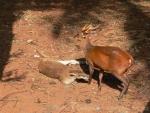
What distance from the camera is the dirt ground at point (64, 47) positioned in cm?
759

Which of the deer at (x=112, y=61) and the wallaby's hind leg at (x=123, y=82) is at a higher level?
the deer at (x=112, y=61)

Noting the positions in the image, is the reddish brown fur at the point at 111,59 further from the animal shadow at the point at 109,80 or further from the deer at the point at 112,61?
the animal shadow at the point at 109,80

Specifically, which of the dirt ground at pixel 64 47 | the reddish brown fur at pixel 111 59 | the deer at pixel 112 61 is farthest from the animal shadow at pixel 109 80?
the reddish brown fur at pixel 111 59

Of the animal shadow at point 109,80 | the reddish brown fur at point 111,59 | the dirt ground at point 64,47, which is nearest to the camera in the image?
the reddish brown fur at point 111,59

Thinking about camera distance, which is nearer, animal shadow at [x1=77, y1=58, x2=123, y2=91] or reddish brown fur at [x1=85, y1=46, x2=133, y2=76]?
reddish brown fur at [x1=85, y1=46, x2=133, y2=76]

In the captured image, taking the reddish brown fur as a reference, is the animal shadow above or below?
below

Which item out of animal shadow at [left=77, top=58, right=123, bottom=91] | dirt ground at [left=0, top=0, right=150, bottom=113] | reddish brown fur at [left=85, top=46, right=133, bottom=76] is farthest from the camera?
animal shadow at [left=77, top=58, right=123, bottom=91]

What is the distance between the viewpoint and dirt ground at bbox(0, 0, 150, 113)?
7586mm

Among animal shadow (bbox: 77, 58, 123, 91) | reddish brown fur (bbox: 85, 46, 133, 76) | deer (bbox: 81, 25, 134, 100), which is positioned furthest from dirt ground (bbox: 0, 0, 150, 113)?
reddish brown fur (bbox: 85, 46, 133, 76)

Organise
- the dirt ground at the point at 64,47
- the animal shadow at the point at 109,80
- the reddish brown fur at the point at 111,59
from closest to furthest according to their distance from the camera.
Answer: the reddish brown fur at the point at 111,59
the dirt ground at the point at 64,47
the animal shadow at the point at 109,80

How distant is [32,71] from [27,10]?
11.2 feet

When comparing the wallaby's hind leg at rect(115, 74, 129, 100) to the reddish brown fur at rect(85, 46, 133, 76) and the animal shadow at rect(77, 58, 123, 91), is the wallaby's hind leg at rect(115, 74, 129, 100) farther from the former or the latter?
the animal shadow at rect(77, 58, 123, 91)

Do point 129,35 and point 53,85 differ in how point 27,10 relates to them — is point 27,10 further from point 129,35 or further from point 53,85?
point 53,85

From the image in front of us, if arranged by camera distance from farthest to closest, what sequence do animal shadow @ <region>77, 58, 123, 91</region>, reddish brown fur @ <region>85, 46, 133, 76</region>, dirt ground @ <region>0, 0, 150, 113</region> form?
animal shadow @ <region>77, 58, 123, 91</region> → dirt ground @ <region>0, 0, 150, 113</region> → reddish brown fur @ <region>85, 46, 133, 76</region>
